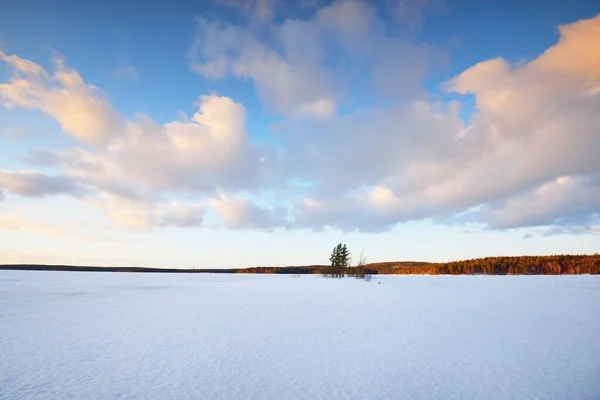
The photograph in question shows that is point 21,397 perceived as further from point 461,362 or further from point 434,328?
point 434,328

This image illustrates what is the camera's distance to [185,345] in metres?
9.56

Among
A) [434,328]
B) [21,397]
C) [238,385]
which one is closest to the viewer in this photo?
[21,397]

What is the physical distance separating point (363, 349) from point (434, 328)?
3936 millimetres

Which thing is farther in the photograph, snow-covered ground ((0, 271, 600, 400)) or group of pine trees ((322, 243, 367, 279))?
group of pine trees ((322, 243, 367, 279))

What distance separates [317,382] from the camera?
6922mm

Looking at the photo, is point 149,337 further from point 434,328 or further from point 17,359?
point 434,328

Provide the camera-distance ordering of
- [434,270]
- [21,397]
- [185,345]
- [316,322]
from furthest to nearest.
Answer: [434,270], [316,322], [185,345], [21,397]

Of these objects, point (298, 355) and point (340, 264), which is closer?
point (298, 355)

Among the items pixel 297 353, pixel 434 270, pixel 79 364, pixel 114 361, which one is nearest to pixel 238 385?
pixel 297 353

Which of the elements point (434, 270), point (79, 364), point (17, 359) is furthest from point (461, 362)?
point (434, 270)

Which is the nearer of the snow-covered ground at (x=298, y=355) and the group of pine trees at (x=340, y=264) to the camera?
the snow-covered ground at (x=298, y=355)

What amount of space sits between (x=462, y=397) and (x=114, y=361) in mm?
7237

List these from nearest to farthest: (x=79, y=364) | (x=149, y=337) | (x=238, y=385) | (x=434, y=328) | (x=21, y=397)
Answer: (x=21, y=397) < (x=238, y=385) < (x=79, y=364) < (x=149, y=337) < (x=434, y=328)

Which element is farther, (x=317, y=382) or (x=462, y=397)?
(x=317, y=382)
